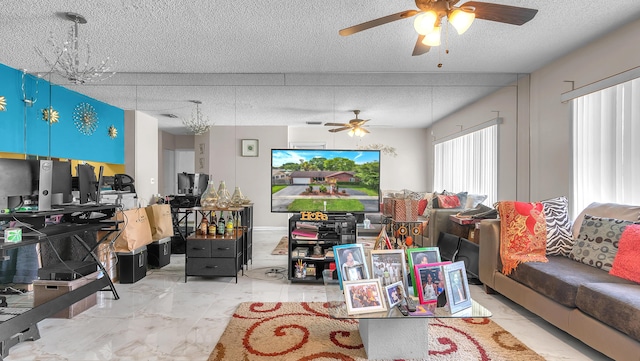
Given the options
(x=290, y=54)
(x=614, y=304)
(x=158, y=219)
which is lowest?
(x=614, y=304)

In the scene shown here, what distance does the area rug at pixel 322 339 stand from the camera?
211cm

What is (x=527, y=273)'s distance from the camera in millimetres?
2701

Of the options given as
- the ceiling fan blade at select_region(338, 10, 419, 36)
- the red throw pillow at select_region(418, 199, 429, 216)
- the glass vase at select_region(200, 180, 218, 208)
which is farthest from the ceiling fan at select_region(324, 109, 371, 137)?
the ceiling fan blade at select_region(338, 10, 419, 36)

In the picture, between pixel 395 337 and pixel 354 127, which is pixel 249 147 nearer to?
pixel 354 127

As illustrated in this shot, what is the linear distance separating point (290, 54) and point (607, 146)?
3.07 m

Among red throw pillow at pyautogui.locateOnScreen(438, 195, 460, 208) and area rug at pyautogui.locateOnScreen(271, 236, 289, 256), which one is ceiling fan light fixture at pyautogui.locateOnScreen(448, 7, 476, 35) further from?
area rug at pyautogui.locateOnScreen(271, 236, 289, 256)

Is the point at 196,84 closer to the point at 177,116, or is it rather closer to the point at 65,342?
the point at 177,116

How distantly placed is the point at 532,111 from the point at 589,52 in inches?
36.6

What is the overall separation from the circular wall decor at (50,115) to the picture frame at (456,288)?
15.5 ft

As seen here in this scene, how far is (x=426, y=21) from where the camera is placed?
1.99 m

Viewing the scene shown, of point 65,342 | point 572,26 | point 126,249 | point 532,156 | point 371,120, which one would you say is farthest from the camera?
point 371,120

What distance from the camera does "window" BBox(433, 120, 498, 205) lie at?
455cm

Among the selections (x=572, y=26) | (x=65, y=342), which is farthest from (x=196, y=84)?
(x=572, y=26)

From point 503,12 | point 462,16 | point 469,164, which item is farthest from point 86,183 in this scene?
point 469,164
